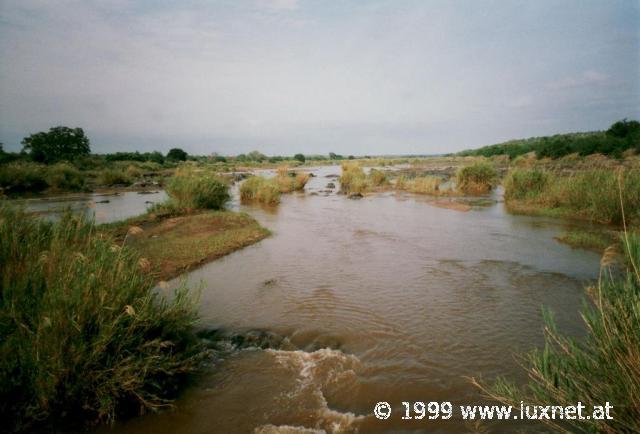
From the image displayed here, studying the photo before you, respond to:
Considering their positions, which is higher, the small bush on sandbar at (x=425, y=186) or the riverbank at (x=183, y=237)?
the small bush on sandbar at (x=425, y=186)

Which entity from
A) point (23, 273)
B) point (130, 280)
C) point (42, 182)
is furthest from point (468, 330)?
point (42, 182)

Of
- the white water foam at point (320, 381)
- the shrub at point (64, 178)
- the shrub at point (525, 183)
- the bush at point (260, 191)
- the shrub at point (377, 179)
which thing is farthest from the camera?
the shrub at point (377, 179)

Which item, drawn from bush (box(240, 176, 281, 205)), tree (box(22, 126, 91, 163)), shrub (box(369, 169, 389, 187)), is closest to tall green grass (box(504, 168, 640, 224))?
shrub (box(369, 169, 389, 187))

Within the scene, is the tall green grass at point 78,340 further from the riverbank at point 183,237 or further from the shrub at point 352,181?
the shrub at point 352,181

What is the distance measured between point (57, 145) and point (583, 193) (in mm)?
59190

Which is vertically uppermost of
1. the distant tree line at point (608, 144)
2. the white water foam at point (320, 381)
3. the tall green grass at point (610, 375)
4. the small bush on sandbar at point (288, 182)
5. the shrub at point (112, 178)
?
the distant tree line at point (608, 144)

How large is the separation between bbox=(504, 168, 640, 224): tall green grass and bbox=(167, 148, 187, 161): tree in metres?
64.3

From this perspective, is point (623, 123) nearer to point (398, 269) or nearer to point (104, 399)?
point (398, 269)

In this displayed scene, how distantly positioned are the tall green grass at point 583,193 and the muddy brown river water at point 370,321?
2.42 m

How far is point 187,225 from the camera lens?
13477 millimetres

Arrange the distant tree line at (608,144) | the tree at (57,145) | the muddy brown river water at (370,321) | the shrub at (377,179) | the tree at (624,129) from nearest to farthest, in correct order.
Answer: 1. the muddy brown river water at (370,321)
2. the shrub at (377,179)
3. the distant tree line at (608,144)
4. the tree at (624,129)
5. the tree at (57,145)

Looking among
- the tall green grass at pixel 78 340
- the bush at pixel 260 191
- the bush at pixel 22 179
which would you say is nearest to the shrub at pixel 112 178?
the bush at pixel 22 179

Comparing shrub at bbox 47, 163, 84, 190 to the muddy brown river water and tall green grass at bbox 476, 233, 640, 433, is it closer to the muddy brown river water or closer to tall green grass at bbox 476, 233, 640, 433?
the muddy brown river water

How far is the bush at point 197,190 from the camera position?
1689 cm
